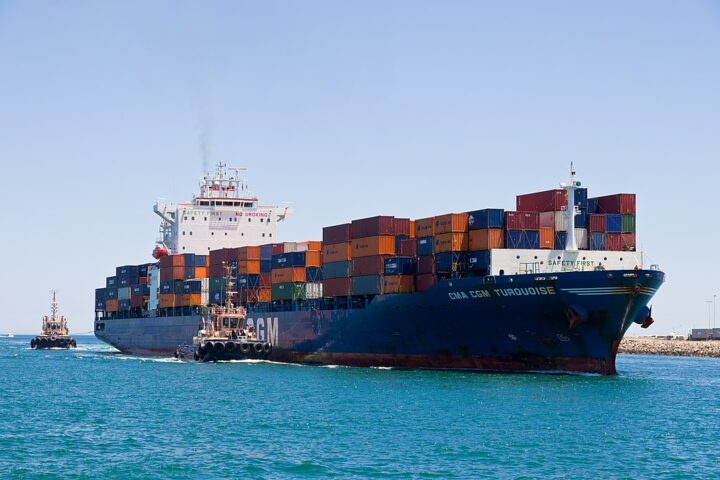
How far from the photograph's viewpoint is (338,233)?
68.1 meters

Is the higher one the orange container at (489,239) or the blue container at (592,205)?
the blue container at (592,205)

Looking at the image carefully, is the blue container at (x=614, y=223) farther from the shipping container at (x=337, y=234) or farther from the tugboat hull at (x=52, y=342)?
the tugboat hull at (x=52, y=342)

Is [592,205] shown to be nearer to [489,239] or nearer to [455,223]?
[489,239]

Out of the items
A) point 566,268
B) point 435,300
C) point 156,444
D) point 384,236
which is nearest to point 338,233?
point 384,236

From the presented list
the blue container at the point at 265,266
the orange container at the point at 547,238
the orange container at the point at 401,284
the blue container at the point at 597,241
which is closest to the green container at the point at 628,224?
the blue container at the point at 597,241

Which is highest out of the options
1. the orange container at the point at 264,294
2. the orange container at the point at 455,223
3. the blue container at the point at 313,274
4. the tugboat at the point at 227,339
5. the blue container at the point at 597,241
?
the orange container at the point at 455,223

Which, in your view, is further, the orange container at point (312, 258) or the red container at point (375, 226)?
the orange container at point (312, 258)

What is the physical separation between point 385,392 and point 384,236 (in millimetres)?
16865

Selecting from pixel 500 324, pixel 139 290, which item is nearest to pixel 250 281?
pixel 139 290

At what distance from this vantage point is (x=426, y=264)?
5991 centimetres

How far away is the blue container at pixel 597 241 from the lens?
190ft

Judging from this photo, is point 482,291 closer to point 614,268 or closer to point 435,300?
point 435,300

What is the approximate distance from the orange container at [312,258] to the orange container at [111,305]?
40.4 m

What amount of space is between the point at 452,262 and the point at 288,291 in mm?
19600
